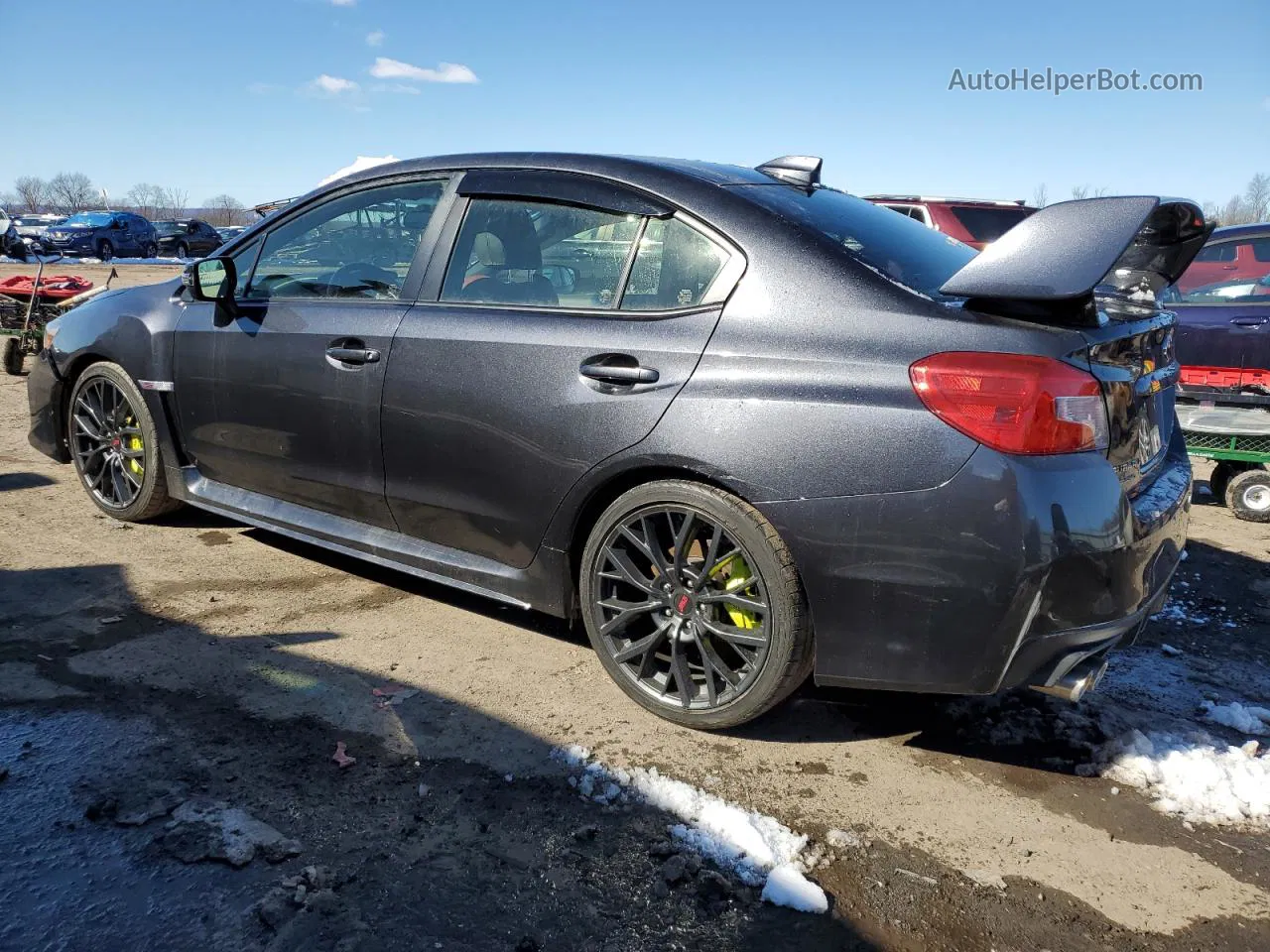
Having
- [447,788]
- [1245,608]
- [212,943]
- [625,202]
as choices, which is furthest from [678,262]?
[1245,608]

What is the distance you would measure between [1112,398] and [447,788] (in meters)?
2.09

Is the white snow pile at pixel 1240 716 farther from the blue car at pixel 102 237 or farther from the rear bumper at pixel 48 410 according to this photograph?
the blue car at pixel 102 237

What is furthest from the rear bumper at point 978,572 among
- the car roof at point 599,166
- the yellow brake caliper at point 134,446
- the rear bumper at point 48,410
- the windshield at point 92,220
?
the windshield at point 92,220

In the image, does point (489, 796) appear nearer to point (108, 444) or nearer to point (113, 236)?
point (108, 444)

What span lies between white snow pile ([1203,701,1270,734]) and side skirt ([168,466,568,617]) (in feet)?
7.24

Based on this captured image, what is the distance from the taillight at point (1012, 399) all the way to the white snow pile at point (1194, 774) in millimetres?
1035

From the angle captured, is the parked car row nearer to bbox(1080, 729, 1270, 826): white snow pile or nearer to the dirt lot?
the dirt lot

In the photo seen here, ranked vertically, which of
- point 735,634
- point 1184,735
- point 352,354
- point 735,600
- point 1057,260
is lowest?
point 1184,735

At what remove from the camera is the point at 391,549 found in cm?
365

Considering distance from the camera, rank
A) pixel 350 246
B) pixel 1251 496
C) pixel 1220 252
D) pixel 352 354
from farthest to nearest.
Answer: pixel 1220 252
pixel 1251 496
pixel 350 246
pixel 352 354

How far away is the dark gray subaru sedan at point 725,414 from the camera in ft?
8.26

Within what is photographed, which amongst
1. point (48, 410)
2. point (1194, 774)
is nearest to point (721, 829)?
point (1194, 774)

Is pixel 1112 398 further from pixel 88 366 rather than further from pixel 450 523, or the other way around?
pixel 88 366

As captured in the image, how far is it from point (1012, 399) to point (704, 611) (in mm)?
1083
